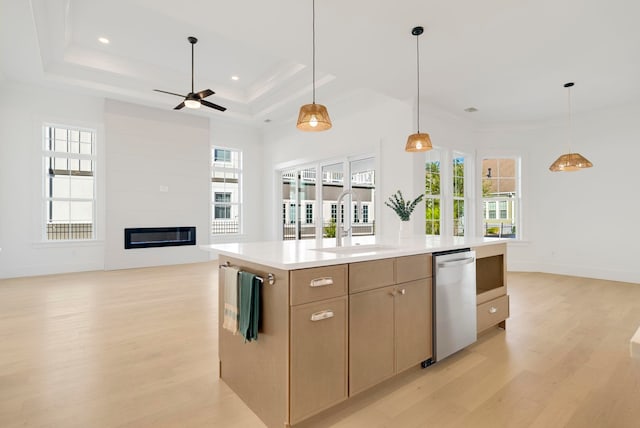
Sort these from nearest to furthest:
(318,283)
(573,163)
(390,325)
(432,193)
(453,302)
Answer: (318,283)
(390,325)
(453,302)
(573,163)
(432,193)

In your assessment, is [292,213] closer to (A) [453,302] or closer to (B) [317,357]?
(A) [453,302]

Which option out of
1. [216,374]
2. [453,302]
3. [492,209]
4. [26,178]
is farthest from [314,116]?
[26,178]

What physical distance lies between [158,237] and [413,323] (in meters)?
6.24

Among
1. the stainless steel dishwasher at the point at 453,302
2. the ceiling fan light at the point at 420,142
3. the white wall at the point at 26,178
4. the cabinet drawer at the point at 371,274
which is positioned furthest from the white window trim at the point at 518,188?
the white wall at the point at 26,178

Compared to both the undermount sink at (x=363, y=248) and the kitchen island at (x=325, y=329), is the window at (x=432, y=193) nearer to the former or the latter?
the undermount sink at (x=363, y=248)

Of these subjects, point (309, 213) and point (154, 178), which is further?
point (309, 213)

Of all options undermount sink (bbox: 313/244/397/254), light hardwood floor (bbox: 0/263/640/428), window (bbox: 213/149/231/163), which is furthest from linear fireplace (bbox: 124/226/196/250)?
undermount sink (bbox: 313/244/397/254)

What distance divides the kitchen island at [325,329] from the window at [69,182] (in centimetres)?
574

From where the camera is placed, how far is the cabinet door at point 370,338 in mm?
1849

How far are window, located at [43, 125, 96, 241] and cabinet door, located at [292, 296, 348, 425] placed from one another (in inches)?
252

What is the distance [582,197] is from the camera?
581 cm

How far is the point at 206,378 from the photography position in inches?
87.6

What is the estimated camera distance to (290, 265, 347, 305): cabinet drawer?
63.1 inches

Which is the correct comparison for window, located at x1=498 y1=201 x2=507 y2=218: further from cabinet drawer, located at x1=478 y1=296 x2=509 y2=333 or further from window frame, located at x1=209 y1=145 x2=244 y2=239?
window frame, located at x1=209 y1=145 x2=244 y2=239
